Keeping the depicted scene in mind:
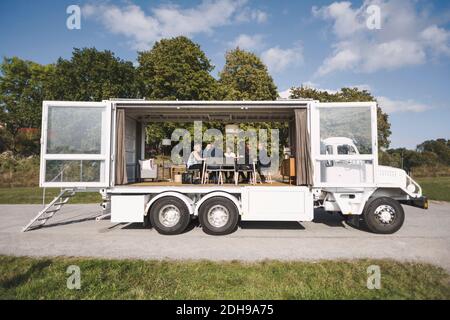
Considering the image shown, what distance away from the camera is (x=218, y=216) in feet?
21.0

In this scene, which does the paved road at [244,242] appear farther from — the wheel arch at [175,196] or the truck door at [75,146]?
the truck door at [75,146]

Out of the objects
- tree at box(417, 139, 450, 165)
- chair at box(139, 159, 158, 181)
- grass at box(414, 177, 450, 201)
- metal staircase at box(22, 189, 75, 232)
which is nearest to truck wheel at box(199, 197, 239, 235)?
metal staircase at box(22, 189, 75, 232)

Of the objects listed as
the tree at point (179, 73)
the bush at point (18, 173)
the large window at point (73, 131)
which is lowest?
the bush at point (18, 173)

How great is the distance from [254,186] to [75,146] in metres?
4.41

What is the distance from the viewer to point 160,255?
477cm

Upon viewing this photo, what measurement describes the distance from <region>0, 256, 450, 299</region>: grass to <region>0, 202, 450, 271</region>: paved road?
480 mm

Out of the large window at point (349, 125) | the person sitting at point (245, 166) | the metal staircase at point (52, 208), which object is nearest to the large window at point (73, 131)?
the metal staircase at point (52, 208)

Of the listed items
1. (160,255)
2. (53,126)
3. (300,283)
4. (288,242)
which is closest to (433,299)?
(300,283)

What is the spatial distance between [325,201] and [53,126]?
22.5 feet

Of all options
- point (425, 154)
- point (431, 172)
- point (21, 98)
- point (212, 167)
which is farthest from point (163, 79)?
point (425, 154)

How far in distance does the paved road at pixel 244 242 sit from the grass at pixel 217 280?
0.48m

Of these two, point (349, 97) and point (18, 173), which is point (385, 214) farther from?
point (349, 97)

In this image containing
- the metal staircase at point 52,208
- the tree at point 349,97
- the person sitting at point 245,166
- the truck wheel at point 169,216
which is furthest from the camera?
the tree at point 349,97

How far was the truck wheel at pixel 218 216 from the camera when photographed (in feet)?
20.5
